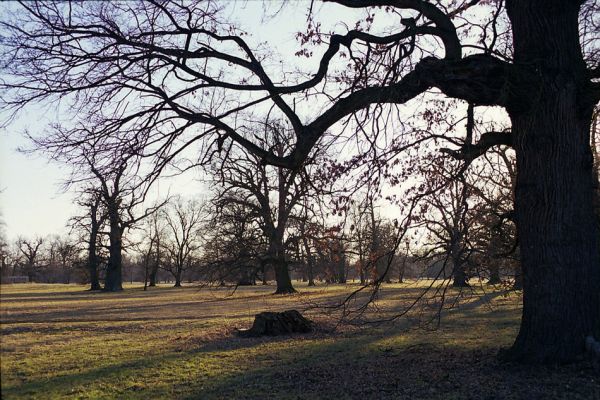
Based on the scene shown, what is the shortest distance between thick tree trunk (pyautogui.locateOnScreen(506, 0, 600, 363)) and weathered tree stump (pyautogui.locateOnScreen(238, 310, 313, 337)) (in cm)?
795

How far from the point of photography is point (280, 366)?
32.5 feet

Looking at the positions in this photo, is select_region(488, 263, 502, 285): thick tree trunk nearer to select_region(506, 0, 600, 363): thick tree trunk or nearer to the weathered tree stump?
the weathered tree stump

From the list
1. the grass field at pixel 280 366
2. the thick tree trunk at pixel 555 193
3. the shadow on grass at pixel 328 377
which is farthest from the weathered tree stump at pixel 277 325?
the thick tree trunk at pixel 555 193

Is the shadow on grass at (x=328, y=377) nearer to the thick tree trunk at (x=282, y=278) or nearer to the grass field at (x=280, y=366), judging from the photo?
the grass field at (x=280, y=366)

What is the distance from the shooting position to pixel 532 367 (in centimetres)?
756

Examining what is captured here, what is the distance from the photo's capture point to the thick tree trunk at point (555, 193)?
24.8 ft

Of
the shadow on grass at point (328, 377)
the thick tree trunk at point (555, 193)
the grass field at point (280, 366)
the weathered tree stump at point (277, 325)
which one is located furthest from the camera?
the weathered tree stump at point (277, 325)

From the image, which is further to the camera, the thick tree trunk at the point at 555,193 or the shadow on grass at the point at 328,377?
the thick tree trunk at the point at 555,193

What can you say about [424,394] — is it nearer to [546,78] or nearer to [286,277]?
[546,78]

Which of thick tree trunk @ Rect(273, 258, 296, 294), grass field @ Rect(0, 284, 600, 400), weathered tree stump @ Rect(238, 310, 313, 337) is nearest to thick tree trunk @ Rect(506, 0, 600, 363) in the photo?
grass field @ Rect(0, 284, 600, 400)

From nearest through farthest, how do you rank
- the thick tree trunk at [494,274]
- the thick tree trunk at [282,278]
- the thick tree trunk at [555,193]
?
1. the thick tree trunk at [555,193]
2. the thick tree trunk at [494,274]
3. the thick tree trunk at [282,278]

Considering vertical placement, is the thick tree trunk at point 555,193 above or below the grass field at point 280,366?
above

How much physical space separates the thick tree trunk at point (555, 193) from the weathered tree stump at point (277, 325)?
7955mm

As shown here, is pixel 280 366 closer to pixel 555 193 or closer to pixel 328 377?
pixel 328 377
